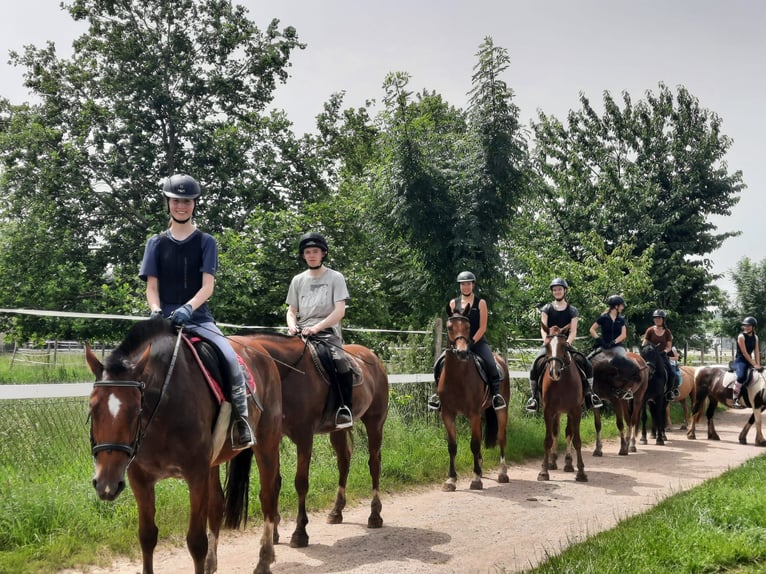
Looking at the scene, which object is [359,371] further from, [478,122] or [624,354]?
[624,354]

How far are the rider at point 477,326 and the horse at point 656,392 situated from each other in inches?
246

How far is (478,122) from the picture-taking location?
12344mm

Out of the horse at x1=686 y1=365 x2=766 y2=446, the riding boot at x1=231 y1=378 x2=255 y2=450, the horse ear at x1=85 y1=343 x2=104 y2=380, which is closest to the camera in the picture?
the horse ear at x1=85 y1=343 x2=104 y2=380

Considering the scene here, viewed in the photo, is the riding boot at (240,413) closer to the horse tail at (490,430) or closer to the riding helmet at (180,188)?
the riding helmet at (180,188)

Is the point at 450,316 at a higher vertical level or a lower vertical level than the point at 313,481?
higher

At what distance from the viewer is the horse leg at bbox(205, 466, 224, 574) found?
17.2 ft

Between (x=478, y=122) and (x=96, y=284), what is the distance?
61.0 feet

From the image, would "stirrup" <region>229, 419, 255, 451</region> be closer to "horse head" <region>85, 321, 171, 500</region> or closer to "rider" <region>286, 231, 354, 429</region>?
"horse head" <region>85, 321, 171, 500</region>

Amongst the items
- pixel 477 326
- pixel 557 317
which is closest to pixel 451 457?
pixel 477 326

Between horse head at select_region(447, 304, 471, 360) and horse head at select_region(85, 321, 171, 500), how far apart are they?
18.8ft

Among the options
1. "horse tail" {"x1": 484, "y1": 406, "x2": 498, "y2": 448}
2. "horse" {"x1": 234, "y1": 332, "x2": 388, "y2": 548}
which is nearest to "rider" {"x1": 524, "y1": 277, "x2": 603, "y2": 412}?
"horse tail" {"x1": 484, "y1": 406, "x2": 498, "y2": 448}

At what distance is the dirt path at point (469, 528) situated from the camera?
18.7ft

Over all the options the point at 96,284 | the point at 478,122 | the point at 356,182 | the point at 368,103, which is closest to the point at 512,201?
the point at 478,122

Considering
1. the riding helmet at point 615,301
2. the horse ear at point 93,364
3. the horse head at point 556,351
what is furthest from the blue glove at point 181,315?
the riding helmet at point 615,301
